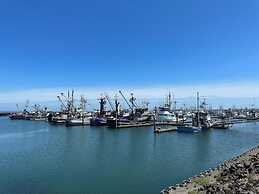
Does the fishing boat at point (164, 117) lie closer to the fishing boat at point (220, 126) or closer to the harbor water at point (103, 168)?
the fishing boat at point (220, 126)

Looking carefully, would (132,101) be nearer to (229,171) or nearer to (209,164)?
(209,164)

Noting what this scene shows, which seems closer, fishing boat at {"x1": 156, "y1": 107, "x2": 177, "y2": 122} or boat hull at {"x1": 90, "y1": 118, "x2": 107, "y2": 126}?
boat hull at {"x1": 90, "y1": 118, "x2": 107, "y2": 126}

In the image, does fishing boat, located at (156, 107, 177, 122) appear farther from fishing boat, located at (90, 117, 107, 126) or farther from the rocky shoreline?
the rocky shoreline

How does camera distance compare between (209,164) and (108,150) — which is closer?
(209,164)

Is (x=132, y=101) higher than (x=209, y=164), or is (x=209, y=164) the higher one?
(x=132, y=101)

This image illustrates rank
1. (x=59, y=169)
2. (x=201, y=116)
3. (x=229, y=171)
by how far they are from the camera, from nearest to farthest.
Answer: (x=229, y=171)
(x=59, y=169)
(x=201, y=116)

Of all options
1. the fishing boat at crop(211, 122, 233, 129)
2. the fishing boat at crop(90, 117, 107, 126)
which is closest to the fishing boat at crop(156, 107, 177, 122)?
the fishing boat at crop(90, 117, 107, 126)

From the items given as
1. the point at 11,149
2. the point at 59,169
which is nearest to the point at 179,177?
the point at 59,169

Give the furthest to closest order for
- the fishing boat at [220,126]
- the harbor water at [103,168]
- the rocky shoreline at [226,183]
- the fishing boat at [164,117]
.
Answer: the fishing boat at [164,117]
the fishing boat at [220,126]
the harbor water at [103,168]
the rocky shoreline at [226,183]

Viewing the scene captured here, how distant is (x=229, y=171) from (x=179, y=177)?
4.73 meters

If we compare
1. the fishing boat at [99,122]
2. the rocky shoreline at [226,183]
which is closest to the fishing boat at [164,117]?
the fishing boat at [99,122]

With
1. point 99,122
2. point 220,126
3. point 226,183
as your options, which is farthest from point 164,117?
point 226,183

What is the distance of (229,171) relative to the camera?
22.5 metres

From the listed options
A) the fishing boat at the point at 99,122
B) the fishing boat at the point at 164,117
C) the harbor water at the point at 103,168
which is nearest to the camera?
the harbor water at the point at 103,168
